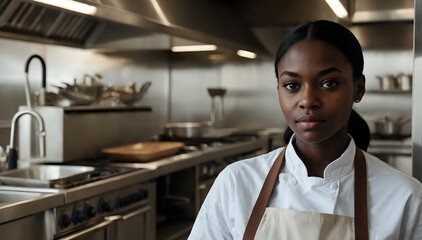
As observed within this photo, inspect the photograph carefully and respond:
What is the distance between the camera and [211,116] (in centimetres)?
589

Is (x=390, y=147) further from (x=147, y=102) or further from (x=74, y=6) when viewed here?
(x=74, y=6)

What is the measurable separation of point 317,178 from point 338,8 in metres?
4.11

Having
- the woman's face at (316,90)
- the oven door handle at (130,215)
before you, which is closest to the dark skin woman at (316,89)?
the woman's face at (316,90)

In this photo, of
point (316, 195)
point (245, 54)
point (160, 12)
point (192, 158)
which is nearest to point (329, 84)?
point (316, 195)

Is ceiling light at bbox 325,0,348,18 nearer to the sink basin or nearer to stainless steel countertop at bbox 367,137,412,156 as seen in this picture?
stainless steel countertop at bbox 367,137,412,156

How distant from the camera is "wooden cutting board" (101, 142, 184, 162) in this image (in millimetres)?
3447

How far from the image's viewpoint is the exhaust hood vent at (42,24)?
3502 mm

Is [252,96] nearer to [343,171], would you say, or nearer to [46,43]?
[46,43]

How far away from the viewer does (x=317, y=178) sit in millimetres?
1306

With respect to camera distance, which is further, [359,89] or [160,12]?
[160,12]

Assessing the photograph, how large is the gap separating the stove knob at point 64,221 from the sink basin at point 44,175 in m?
0.16

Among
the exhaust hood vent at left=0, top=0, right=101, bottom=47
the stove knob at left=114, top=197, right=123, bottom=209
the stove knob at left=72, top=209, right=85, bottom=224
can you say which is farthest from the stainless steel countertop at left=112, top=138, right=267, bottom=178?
the exhaust hood vent at left=0, top=0, right=101, bottom=47

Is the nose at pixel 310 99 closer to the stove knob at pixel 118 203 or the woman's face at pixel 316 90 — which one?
the woman's face at pixel 316 90

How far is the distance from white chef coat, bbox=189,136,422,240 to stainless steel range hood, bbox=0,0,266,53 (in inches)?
59.4
